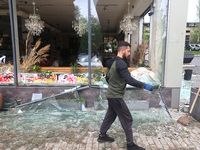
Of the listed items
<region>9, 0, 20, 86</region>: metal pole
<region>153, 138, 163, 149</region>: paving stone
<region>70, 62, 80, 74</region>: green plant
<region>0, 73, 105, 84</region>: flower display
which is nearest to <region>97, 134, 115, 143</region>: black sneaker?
<region>153, 138, 163, 149</region>: paving stone

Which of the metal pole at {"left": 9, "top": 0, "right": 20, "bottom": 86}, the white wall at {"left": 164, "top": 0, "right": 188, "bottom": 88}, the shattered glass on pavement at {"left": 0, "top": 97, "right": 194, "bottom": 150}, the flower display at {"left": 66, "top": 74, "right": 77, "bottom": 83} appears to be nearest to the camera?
the shattered glass on pavement at {"left": 0, "top": 97, "right": 194, "bottom": 150}

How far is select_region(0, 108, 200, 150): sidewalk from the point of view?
9.71ft

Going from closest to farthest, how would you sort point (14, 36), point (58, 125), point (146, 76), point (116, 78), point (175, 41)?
point (116, 78) → point (58, 125) → point (175, 41) → point (14, 36) → point (146, 76)

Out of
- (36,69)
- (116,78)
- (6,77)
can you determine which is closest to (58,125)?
(116,78)

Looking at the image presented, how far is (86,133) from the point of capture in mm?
3391

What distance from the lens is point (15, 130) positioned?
349 centimetres

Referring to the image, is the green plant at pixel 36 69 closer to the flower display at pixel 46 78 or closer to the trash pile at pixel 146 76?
the flower display at pixel 46 78

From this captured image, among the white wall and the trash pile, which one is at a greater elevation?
the white wall

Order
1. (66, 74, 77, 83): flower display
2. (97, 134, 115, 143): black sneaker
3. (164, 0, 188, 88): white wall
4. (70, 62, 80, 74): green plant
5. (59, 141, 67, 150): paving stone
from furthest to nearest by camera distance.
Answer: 1. (70, 62, 80, 74): green plant
2. (66, 74, 77, 83): flower display
3. (164, 0, 188, 88): white wall
4. (97, 134, 115, 143): black sneaker
5. (59, 141, 67, 150): paving stone

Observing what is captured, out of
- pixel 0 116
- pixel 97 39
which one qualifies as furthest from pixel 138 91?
pixel 0 116

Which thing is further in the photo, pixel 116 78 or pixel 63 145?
pixel 63 145

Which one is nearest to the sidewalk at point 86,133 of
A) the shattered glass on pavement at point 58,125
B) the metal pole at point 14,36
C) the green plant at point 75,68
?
the shattered glass on pavement at point 58,125

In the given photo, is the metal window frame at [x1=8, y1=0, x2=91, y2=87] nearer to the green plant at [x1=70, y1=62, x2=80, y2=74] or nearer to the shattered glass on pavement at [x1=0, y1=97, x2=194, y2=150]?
the green plant at [x1=70, y1=62, x2=80, y2=74]

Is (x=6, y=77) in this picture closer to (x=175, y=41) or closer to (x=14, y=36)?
(x=14, y=36)
